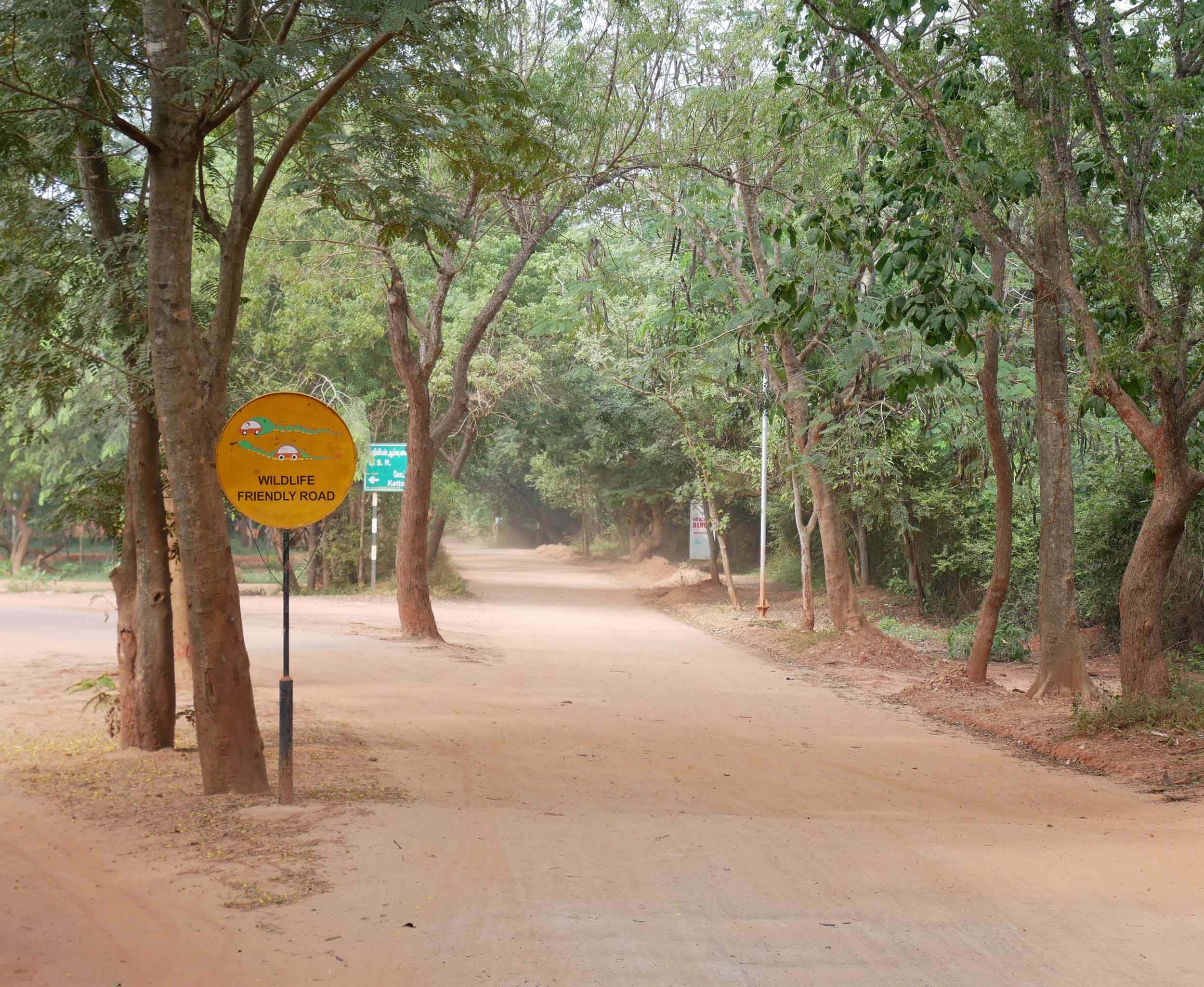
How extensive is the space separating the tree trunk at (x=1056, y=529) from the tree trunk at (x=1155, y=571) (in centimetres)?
214

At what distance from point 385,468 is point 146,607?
17.6 meters

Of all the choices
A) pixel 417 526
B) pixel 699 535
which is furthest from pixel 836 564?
pixel 699 535

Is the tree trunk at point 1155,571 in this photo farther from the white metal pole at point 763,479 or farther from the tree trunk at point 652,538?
the tree trunk at point 652,538

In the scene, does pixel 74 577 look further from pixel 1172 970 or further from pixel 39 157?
pixel 1172 970

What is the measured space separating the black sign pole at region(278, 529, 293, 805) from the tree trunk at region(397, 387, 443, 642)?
12.3 metres

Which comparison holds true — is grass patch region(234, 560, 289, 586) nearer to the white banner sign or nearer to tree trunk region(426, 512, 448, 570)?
tree trunk region(426, 512, 448, 570)

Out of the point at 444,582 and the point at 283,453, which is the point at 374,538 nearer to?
the point at 444,582

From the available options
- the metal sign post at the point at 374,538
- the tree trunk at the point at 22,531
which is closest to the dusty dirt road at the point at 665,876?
the metal sign post at the point at 374,538

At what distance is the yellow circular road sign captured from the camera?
23.9 ft

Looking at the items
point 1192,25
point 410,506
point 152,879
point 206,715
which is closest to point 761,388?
point 410,506

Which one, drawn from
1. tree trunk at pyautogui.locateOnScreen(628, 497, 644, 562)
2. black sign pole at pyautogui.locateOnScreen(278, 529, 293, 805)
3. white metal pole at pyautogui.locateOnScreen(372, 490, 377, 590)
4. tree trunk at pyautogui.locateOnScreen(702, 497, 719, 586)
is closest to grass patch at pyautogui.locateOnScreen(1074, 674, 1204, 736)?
black sign pole at pyautogui.locateOnScreen(278, 529, 293, 805)

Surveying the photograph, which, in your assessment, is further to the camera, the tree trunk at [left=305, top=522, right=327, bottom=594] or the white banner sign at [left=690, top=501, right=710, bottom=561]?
the white banner sign at [left=690, top=501, right=710, bottom=561]

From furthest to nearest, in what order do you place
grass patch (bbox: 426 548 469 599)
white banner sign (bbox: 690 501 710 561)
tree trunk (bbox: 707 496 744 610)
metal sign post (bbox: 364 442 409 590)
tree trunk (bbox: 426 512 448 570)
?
1. white banner sign (bbox: 690 501 710 561)
2. tree trunk (bbox: 426 512 448 570)
3. grass patch (bbox: 426 548 469 599)
4. tree trunk (bbox: 707 496 744 610)
5. metal sign post (bbox: 364 442 409 590)

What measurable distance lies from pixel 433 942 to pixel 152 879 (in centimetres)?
175
